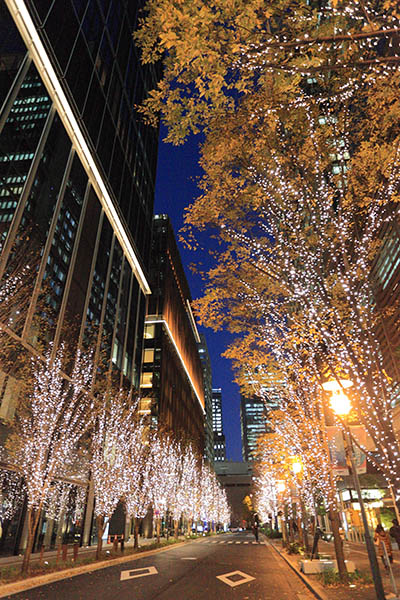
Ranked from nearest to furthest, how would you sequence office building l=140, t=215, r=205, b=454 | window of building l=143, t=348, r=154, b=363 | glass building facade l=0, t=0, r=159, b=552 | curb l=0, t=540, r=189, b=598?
1. curb l=0, t=540, r=189, b=598
2. glass building facade l=0, t=0, r=159, b=552
3. office building l=140, t=215, r=205, b=454
4. window of building l=143, t=348, r=154, b=363

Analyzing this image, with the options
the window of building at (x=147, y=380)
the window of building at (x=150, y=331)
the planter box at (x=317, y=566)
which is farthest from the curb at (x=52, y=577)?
the window of building at (x=150, y=331)

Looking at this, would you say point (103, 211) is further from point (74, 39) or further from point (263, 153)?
point (263, 153)

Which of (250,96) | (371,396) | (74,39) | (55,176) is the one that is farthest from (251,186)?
(74,39)

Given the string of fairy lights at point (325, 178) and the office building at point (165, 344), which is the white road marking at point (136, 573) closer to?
the string of fairy lights at point (325, 178)

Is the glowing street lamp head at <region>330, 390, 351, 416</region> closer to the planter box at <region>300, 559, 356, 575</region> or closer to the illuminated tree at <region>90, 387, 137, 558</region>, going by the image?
the planter box at <region>300, 559, 356, 575</region>

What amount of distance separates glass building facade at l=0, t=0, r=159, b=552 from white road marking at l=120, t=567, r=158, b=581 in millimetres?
7849

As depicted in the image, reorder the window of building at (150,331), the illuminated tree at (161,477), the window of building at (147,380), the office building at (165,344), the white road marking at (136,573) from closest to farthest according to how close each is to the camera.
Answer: the white road marking at (136,573) < the illuminated tree at (161,477) < the office building at (165,344) < the window of building at (147,380) < the window of building at (150,331)

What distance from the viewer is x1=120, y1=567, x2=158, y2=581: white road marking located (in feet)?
36.0

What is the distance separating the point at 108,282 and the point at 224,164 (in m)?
22.4

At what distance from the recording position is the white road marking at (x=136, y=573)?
1098cm

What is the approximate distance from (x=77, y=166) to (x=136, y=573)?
23553mm

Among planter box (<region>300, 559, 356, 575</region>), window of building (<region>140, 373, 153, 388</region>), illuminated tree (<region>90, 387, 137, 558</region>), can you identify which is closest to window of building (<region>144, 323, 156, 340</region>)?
window of building (<region>140, 373, 153, 388</region>)

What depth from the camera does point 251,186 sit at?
29.5 feet

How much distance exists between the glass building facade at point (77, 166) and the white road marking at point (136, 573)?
25.8 feet
